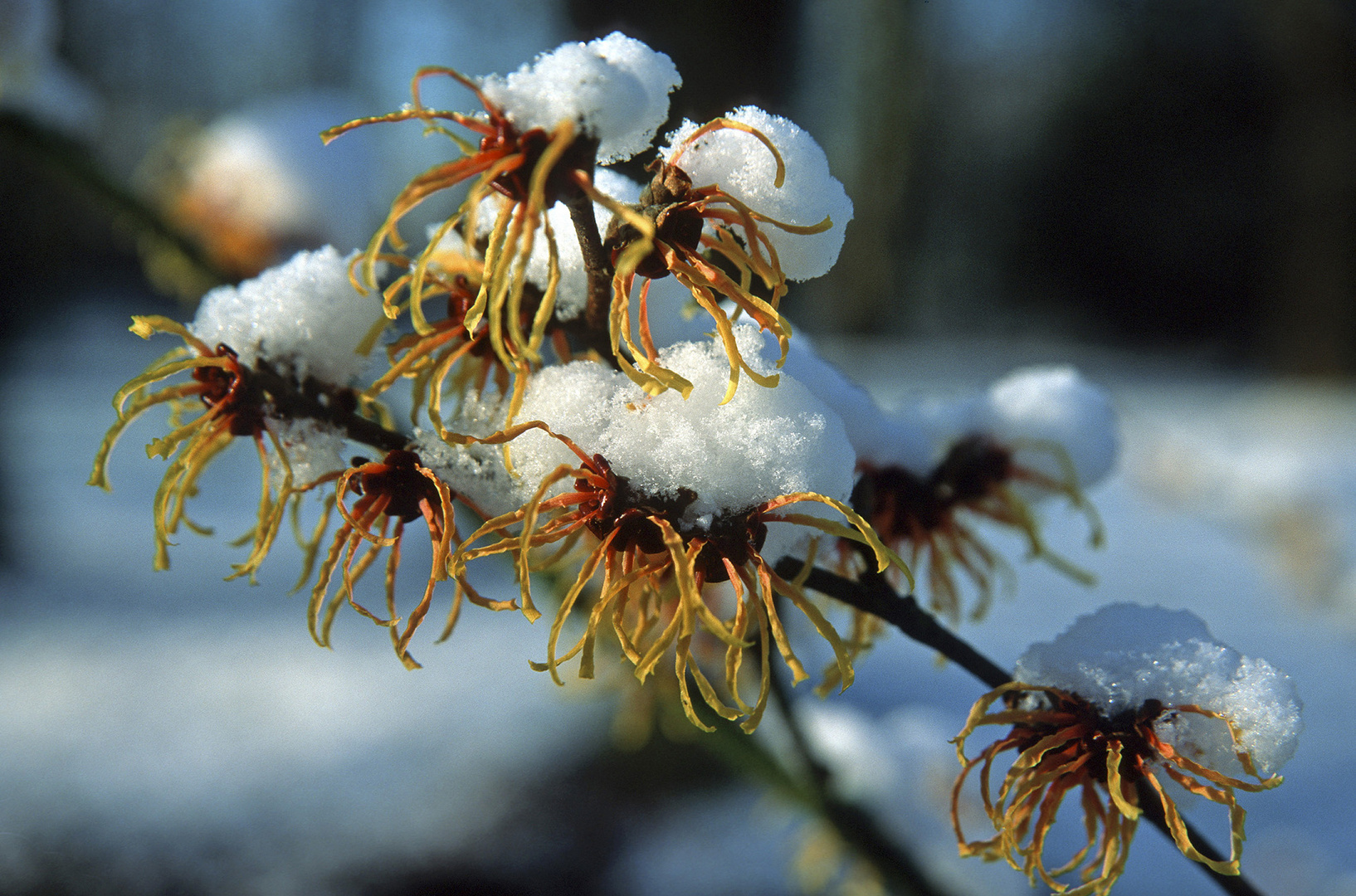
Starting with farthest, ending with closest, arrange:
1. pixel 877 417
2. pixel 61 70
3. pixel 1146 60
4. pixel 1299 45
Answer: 1. pixel 1146 60
2. pixel 1299 45
3. pixel 61 70
4. pixel 877 417

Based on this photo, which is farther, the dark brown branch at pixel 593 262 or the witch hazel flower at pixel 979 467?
the witch hazel flower at pixel 979 467

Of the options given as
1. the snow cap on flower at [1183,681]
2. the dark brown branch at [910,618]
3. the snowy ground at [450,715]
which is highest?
the snow cap on flower at [1183,681]

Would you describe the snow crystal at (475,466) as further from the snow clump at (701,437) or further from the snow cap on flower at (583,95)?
the snow cap on flower at (583,95)

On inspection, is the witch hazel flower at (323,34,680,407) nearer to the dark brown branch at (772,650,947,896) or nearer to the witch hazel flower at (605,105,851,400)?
the witch hazel flower at (605,105,851,400)

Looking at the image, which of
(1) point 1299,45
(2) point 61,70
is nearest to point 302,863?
(2) point 61,70

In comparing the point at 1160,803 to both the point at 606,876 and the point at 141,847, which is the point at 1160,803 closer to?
the point at 606,876

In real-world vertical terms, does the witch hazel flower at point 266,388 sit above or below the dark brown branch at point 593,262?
below

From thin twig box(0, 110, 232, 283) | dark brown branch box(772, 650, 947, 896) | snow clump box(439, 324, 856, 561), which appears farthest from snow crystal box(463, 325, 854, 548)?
thin twig box(0, 110, 232, 283)

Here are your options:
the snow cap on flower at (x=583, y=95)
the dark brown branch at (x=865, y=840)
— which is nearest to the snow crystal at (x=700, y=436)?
the snow cap on flower at (x=583, y=95)
